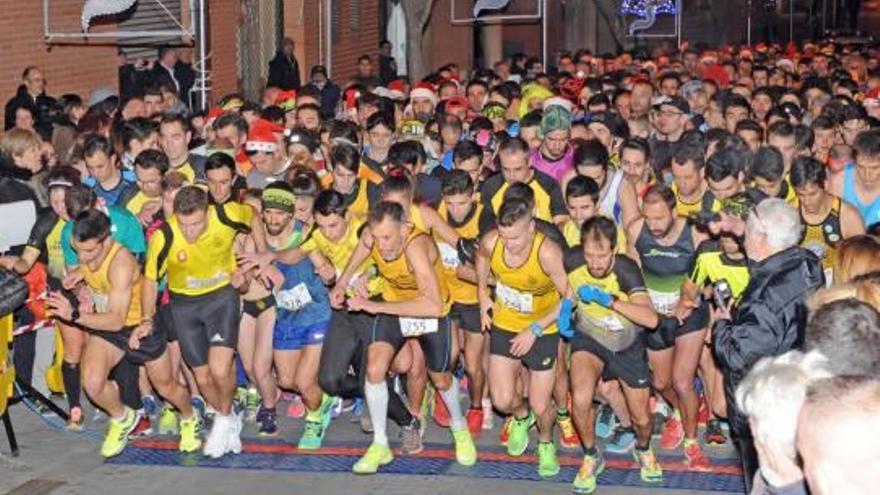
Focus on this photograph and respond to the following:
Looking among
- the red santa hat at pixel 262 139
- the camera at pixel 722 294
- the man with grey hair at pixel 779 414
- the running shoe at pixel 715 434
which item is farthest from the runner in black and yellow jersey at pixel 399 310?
the man with grey hair at pixel 779 414

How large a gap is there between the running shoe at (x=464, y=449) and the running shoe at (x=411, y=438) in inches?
13.5

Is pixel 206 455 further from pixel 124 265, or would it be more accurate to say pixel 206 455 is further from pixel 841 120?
pixel 841 120

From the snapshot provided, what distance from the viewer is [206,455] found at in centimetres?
1073

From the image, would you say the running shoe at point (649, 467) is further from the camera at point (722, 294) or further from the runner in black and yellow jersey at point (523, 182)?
the runner in black and yellow jersey at point (523, 182)

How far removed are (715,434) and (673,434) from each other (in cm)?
26

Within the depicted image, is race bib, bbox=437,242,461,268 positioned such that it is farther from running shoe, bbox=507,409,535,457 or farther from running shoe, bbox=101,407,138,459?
running shoe, bbox=101,407,138,459

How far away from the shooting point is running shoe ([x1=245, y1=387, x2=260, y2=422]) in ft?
37.9

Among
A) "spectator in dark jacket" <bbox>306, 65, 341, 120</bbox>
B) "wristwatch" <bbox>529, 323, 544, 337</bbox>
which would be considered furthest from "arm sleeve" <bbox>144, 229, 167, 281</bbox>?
"spectator in dark jacket" <bbox>306, 65, 341, 120</bbox>

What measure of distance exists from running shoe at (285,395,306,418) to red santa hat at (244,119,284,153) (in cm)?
184

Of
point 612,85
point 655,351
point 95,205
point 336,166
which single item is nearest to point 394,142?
point 336,166

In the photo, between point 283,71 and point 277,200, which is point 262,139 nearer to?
point 277,200

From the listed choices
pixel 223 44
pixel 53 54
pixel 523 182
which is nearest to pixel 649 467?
pixel 523 182

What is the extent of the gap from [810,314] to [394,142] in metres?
7.01

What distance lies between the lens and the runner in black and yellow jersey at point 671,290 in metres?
10.1
